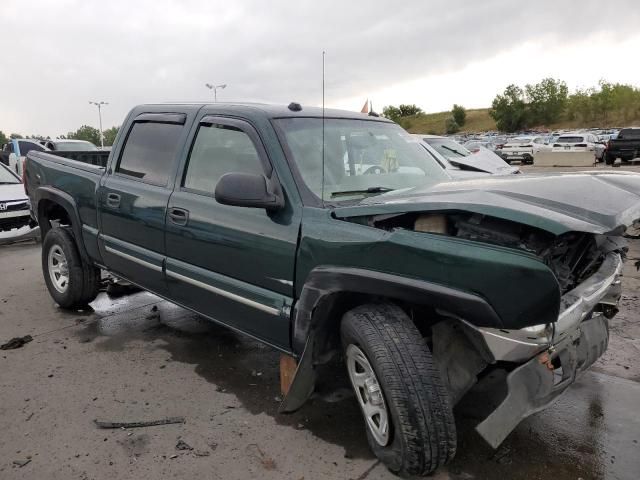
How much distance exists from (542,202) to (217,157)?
79.3 inches

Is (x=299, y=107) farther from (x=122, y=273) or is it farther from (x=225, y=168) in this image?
(x=122, y=273)

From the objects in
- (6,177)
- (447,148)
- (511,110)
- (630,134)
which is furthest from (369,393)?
(511,110)

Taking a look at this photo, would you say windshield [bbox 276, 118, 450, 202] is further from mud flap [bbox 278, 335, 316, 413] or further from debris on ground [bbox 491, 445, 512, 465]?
debris on ground [bbox 491, 445, 512, 465]

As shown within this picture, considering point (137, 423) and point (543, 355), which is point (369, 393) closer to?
point (543, 355)

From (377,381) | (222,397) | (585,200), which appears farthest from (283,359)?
(585,200)

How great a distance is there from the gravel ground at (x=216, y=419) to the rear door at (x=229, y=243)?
1.76 feet

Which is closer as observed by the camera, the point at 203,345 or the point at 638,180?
the point at 638,180

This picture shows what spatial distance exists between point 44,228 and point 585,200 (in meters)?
5.09

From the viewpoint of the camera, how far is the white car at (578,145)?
26.2m

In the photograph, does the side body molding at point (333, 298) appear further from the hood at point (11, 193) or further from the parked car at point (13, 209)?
the hood at point (11, 193)

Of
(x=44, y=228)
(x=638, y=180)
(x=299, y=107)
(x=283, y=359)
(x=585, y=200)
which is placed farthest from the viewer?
(x=44, y=228)

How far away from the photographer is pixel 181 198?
3.56 m

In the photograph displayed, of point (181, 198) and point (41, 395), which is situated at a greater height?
point (181, 198)

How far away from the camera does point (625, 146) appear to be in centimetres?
2414
